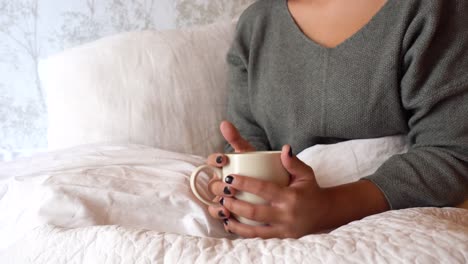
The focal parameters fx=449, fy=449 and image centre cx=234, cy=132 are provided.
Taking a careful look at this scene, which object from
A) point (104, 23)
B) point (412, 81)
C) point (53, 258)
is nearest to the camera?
point (53, 258)

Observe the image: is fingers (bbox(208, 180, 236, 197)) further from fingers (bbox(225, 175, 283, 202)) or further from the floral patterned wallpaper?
the floral patterned wallpaper

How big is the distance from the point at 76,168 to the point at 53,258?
10.0 inches

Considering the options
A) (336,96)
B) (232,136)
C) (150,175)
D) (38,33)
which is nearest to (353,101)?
(336,96)

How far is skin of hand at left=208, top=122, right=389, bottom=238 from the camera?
0.53 m

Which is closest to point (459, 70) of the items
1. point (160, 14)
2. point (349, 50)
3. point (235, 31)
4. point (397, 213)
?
point (349, 50)

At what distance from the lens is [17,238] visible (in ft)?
1.66

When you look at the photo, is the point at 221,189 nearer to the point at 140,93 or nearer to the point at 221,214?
the point at 221,214

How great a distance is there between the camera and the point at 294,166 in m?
0.53

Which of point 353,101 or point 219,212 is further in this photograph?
point 353,101

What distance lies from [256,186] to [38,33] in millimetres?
821

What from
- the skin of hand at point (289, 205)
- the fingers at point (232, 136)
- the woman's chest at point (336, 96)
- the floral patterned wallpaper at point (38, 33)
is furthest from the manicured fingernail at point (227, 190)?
the floral patterned wallpaper at point (38, 33)

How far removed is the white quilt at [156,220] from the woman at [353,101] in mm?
53

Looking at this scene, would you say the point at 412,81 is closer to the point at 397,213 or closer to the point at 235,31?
the point at 397,213

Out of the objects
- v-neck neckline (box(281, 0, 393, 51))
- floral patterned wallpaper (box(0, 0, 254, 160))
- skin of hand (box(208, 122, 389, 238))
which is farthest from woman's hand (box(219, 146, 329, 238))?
floral patterned wallpaper (box(0, 0, 254, 160))
